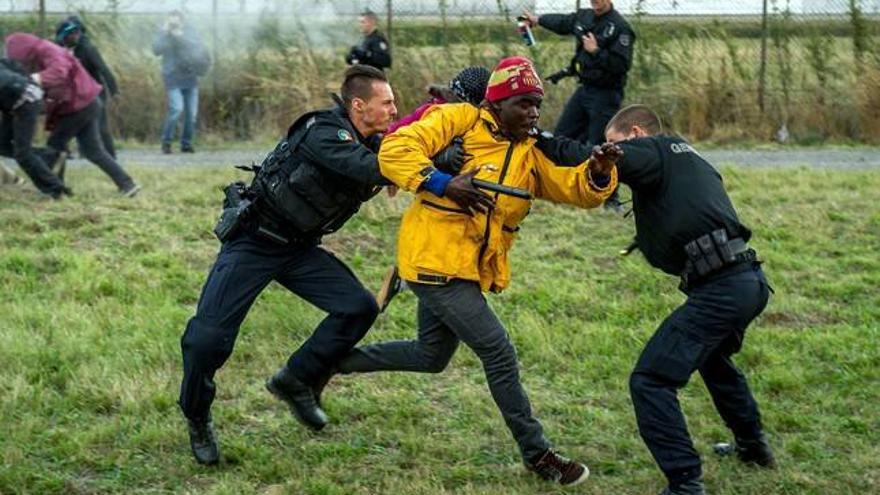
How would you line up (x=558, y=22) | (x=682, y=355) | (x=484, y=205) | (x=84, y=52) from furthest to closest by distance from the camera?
1. (x=84, y=52)
2. (x=558, y=22)
3. (x=682, y=355)
4. (x=484, y=205)

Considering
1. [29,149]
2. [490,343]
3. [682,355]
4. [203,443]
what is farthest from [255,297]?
[29,149]

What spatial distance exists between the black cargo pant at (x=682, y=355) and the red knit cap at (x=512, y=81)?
3.52 feet

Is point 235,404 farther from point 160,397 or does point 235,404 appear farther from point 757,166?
point 757,166

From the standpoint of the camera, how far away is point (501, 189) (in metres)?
5.38

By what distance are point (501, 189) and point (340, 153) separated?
799 mm

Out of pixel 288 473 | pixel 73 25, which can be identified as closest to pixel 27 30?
pixel 73 25

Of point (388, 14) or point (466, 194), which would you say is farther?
point (388, 14)

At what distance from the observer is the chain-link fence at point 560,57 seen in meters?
16.8

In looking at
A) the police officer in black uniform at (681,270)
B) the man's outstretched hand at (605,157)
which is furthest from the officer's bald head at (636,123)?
the man's outstretched hand at (605,157)

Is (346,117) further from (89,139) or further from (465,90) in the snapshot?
(89,139)

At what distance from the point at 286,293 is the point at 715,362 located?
12.7ft

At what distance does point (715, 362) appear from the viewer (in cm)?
599

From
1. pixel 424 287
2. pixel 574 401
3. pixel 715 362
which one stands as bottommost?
pixel 574 401

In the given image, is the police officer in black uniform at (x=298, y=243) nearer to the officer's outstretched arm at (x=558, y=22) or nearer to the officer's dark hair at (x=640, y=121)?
the officer's dark hair at (x=640, y=121)
